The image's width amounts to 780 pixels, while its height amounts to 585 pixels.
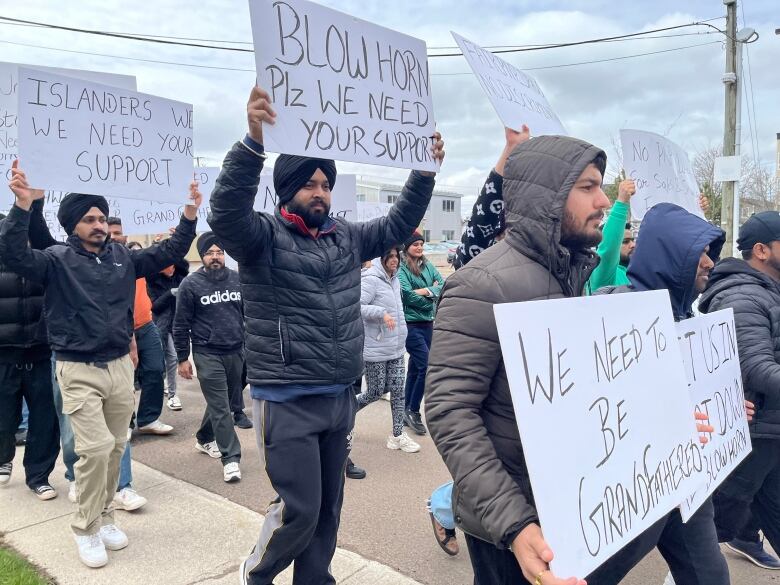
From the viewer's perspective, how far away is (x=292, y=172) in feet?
9.02

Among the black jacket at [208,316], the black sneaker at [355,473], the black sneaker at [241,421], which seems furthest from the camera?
the black sneaker at [241,421]

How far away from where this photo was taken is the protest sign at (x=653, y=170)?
427 centimetres

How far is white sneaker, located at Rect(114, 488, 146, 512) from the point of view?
4023 mm

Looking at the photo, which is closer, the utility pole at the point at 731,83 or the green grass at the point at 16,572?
the green grass at the point at 16,572

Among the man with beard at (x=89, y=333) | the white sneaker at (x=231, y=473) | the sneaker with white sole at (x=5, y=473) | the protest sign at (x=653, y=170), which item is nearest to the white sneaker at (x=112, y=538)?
the man with beard at (x=89, y=333)

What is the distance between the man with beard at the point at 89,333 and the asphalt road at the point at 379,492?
0.62m

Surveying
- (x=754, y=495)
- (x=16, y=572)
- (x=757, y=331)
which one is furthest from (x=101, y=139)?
(x=754, y=495)

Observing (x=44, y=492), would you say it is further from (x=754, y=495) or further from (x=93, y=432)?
(x=754, y=495)

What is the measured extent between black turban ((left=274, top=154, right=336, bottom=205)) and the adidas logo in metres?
2.44

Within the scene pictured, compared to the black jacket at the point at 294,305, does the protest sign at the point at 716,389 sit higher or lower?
lower

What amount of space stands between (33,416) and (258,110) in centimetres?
319

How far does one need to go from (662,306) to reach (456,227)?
264 ft

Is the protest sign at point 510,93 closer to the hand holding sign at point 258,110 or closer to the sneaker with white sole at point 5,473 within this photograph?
the hand holding sign at point 258,110

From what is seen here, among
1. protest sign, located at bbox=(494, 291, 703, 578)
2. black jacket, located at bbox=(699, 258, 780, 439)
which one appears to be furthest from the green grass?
black jacket, located at bbox=(699, 258, 780, 439)
